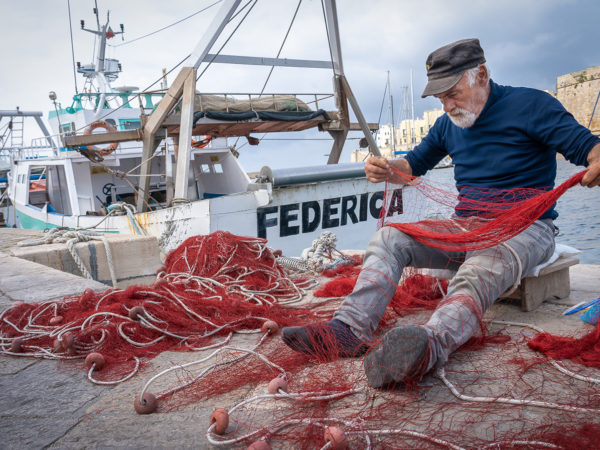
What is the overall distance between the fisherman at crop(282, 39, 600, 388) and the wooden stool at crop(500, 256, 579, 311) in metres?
0.13

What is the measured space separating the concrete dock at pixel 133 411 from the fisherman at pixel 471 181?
159 millimetres

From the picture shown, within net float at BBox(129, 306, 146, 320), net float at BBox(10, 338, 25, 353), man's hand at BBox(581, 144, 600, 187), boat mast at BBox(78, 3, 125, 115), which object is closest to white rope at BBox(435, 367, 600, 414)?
man's hand at BBox(581, 144, 600, 187)

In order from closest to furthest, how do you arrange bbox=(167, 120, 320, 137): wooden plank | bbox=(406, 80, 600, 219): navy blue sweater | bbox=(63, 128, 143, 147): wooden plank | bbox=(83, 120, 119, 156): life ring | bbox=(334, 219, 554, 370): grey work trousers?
1. bbox=(334, 219, 554, 370): grey work trousers
2. bbox=(406, 80, 600, 219): navy blue sweater
3. bbox=(63, 128, 143, 147): wooden plank
4. bbox=(167, 120, 320, 137): wooden plank
5. bbox=(83, 120, 119, 156): life ring

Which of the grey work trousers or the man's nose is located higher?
the man's nose

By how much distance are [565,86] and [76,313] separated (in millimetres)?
50891

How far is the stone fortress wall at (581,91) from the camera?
137ft

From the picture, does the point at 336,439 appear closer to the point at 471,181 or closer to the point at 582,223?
the point at 471,181

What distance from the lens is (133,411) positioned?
1.81 m

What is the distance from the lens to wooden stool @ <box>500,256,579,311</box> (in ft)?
8.38

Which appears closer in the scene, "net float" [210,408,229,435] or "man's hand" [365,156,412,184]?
"net float" [210,408,229,435]

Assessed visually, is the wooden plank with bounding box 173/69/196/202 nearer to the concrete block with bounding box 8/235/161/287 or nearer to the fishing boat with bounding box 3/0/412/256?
the fishing boat with bounding box 3/0/412/256

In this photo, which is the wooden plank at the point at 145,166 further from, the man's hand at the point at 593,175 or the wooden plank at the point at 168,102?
the man's hand at the point at 593,175

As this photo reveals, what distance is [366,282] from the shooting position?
230cm

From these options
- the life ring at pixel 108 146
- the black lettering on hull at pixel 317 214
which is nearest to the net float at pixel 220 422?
the black lettering on hull at pixel 317 214
